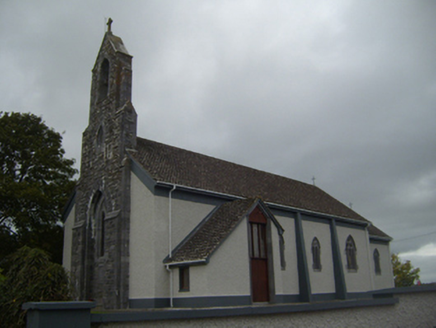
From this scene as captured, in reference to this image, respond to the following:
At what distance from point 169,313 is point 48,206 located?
19.7 m

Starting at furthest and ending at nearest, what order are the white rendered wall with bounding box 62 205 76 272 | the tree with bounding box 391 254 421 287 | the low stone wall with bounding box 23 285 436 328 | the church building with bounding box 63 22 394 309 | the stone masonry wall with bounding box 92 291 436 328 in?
the tree with bounding box 391 254 421 287
the white rendered wall with bounding box 62 205 76 272
the church building with bounding box 63 22 394 309
the stone masonry wall with bounding box 92 291 436 328
the low stone wall with bounding box 23 285 436 328

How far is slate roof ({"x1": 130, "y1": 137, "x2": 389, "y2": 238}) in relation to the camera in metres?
21.0

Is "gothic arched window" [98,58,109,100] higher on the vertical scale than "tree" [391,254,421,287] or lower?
higher

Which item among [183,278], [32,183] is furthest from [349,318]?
[32,183]

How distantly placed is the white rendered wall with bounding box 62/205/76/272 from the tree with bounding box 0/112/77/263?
6.18 feet

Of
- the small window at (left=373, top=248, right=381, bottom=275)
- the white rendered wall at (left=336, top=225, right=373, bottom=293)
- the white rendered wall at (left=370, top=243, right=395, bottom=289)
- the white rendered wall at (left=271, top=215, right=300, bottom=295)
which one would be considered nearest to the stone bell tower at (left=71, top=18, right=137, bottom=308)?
the white rendered wall at (left=271, top=215, right=300, bottom=295)

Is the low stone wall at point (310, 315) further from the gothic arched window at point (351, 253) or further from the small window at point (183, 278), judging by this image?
the gothic arched window at point (351, 253)

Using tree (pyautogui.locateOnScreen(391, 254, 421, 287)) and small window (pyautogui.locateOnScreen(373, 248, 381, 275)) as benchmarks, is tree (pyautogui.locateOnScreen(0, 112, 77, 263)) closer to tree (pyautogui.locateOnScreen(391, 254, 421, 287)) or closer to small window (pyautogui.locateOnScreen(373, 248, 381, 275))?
small window (pyautogui.locateOnScreen(373, 248, 381, 275))

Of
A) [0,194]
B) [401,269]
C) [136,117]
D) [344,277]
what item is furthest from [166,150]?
[401,269]

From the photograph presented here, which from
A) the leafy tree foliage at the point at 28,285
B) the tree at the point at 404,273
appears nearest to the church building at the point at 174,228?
the leafy tree foliage at the point at 28,285

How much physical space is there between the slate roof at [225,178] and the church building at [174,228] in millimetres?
114

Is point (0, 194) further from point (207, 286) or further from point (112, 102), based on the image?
point (207, 286)

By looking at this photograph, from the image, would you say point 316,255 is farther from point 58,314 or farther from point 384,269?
point 58,314

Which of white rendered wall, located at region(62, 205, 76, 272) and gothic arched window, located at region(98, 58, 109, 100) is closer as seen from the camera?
white rendered wall, located at region(62, 205, 76, 272)
